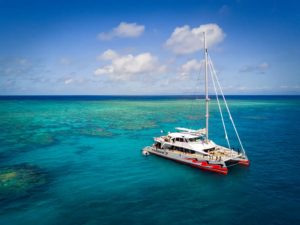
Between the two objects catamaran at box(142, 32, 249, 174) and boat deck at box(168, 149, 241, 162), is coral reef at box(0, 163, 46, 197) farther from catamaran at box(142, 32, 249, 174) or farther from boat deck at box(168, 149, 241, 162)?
boat deck at box(168, 149, 241, 162)

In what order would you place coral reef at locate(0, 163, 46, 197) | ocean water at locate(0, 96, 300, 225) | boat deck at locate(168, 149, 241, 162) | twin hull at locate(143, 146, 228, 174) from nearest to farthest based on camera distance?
ocean water at locate(0, 96, 300, 225)
coral reef at locate(0, 163, 46, 197)
twin hull at locate(143, 146, 228, 174)
boat deck at locate(168, 149, 241, 162)

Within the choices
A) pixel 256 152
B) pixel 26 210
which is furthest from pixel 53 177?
pixel 256 152

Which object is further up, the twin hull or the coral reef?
the twin hull

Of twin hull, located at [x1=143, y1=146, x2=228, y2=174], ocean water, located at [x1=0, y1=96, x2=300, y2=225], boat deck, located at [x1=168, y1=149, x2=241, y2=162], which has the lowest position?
ocean water, located at [x1=0, y1=96, x2=300, y2=225]

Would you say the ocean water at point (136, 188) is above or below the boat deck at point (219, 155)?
below

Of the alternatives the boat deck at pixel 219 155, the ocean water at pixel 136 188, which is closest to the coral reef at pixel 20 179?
the ocean water at pixel 136 188

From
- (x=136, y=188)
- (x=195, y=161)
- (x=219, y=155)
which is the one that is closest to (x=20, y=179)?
(x=136, y=188)

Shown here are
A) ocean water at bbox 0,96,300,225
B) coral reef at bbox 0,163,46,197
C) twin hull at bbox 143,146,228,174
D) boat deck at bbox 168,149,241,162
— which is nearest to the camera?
ocean water at bbox 0,96,300,225

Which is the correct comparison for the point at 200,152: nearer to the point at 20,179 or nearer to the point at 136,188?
the point at 136,188

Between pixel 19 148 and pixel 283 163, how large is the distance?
170 feet

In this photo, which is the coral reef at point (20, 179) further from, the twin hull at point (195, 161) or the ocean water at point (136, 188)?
the twin hull at point (195, 161)

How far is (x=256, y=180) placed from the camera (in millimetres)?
28078

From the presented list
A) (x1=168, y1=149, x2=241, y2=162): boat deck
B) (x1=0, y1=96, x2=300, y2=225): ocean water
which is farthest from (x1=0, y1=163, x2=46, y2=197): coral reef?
(x1=168, y1=149, x2=241, y2=162): boat deck

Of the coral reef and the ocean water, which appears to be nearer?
the ocean water
